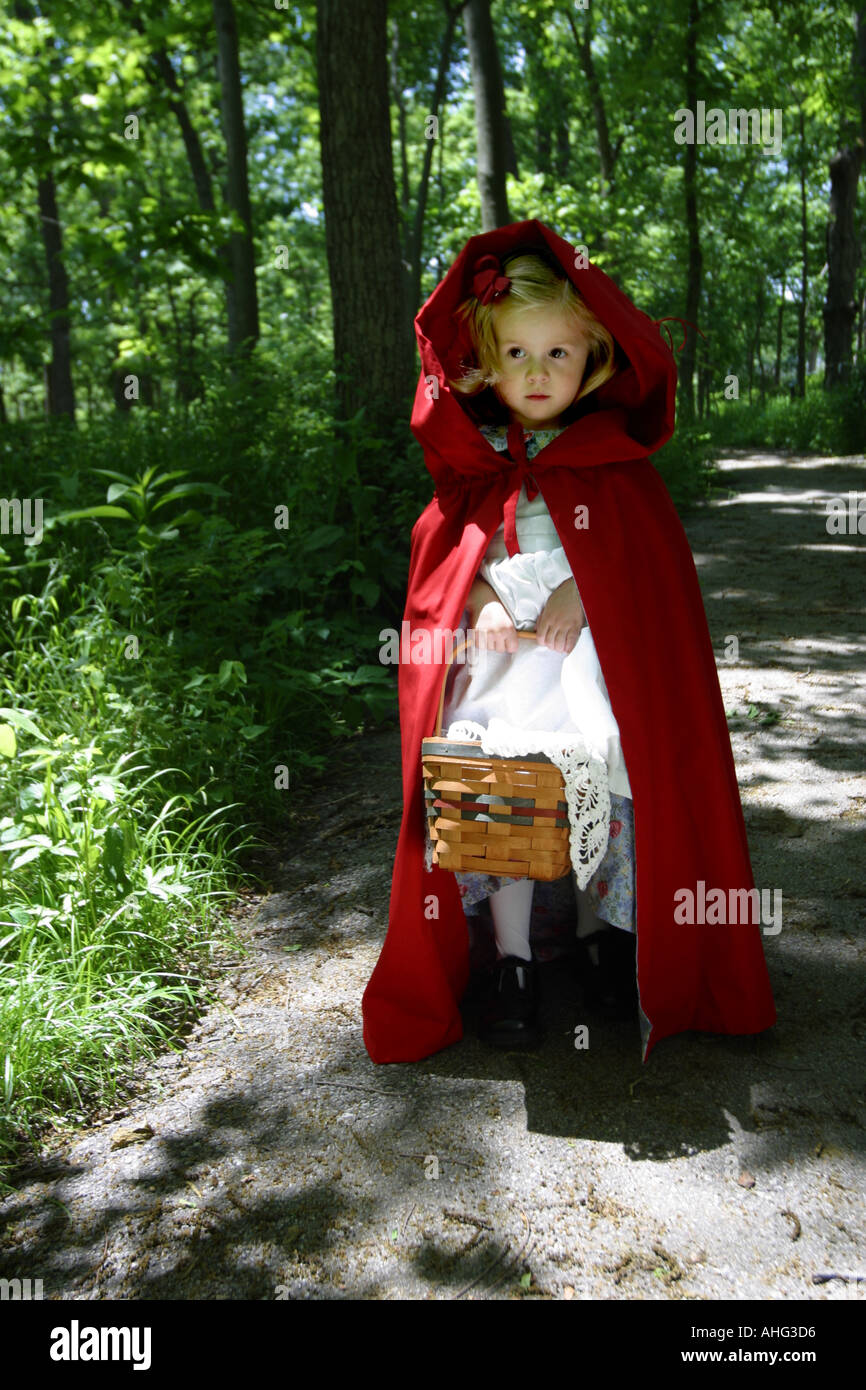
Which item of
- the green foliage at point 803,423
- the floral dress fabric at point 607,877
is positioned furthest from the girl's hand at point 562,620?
the green foliage at point 803,423

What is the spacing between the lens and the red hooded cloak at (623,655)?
7.58ft

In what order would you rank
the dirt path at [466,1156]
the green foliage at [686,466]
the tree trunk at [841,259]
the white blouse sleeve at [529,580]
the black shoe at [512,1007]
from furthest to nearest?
the tree trunk at [841,259] → the green foliage at [686,466] → the black shoe at [512,1007] → the white blouse sleeve at [529,580] → the dirt path at [466,1156]

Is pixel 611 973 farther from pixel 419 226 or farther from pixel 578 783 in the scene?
pixel 419 226

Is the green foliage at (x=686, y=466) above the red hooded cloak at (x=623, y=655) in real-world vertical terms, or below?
above

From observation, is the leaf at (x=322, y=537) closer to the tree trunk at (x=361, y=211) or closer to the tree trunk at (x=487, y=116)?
the tree trunk at (x=361, y=211)

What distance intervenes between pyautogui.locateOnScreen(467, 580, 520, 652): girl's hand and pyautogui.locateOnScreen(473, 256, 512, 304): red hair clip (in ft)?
2.25

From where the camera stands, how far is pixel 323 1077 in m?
2.53

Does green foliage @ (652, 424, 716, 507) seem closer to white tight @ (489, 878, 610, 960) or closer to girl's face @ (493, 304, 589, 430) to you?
girl's face @ (493, 304, 589, 430)

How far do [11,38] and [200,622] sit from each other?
25.3ft

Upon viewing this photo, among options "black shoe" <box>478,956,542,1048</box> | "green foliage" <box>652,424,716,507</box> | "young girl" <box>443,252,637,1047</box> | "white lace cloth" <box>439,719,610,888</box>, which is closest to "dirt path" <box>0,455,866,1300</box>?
"black shoe" <box>478,956,542,1048</box>

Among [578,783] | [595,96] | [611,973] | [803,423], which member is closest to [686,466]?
[803,423]

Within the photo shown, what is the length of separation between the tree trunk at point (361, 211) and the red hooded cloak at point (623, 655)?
11.5ft

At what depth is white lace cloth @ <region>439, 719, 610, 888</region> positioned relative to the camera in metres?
2.10
